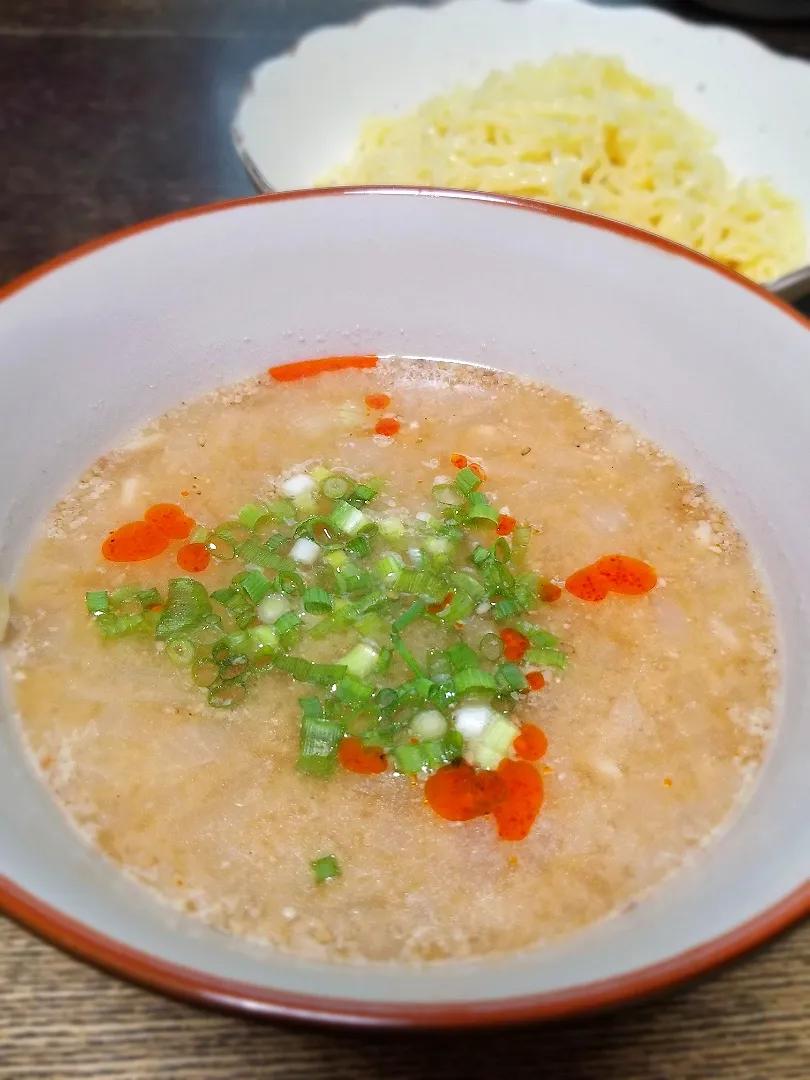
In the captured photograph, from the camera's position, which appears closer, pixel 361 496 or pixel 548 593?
pixel 548 593

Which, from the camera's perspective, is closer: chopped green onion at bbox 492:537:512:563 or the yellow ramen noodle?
chopped green onion at bbox 492:537:512:563

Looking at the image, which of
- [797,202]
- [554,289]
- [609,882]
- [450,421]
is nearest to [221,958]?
[609,882]

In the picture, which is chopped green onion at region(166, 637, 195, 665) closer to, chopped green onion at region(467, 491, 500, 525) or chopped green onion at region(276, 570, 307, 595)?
chopped green onion at region(276, 570, 307, 595)

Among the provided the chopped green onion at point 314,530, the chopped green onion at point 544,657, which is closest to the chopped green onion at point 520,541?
the chopped green onion at point 544,657

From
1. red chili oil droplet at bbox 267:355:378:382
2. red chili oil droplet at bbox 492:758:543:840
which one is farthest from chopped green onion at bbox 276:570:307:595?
red chili oil droplet at bbox 267:355:378:382

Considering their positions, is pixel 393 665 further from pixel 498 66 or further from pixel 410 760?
pixel 498 66

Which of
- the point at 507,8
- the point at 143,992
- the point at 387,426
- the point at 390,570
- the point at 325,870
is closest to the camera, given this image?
the point at 143,992

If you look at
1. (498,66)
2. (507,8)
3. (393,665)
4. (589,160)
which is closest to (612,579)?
(393,665)

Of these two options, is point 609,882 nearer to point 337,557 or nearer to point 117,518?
point 337,557
